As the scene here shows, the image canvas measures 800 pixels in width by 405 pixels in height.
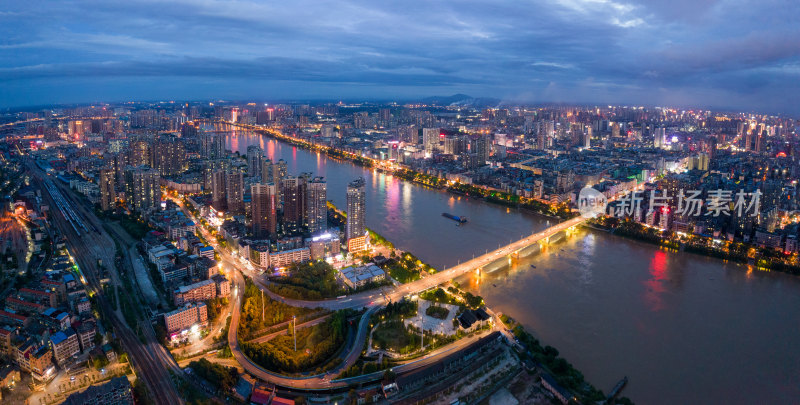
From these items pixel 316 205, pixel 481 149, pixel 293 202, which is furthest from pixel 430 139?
pixel 316 205

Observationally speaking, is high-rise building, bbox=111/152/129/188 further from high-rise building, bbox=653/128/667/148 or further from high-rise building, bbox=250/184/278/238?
high-rise building, bbox=653/128/667/148

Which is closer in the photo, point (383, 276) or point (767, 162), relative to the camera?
point (383, 276)

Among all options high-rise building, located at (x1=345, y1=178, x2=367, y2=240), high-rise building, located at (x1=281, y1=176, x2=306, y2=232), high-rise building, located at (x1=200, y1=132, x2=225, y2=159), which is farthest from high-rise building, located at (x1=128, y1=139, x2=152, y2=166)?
high-rise building, located at (x1=345, y1=178, x2=367, y2=240)

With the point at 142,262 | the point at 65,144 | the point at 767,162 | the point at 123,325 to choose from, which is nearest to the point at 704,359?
the point at 123,325

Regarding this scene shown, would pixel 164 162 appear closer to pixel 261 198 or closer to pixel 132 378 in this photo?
pixel 261 198

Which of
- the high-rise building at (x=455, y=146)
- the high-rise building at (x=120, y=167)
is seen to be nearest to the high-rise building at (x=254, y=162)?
the high-rise building at (x=120, y=167)

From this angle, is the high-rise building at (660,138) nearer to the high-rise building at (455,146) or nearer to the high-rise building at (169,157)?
the high-rise building at (455,146)

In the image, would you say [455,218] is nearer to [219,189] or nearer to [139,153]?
[219,189]
